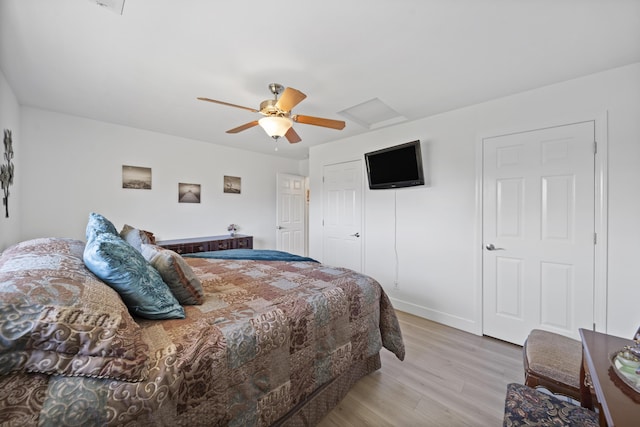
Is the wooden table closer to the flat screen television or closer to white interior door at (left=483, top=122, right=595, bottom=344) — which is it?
white interior door at (left=483, top=122, right=595, bottom=344)

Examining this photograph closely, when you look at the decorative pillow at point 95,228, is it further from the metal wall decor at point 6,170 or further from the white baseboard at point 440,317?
the white baseboard at point 440,317

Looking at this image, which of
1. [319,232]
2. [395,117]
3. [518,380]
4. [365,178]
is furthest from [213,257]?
[518,380]

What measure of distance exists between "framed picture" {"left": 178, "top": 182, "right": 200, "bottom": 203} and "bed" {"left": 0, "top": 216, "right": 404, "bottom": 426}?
230cm

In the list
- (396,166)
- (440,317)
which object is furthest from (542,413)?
(396,166)

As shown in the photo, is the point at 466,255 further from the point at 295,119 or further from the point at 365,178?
the point at 295,119

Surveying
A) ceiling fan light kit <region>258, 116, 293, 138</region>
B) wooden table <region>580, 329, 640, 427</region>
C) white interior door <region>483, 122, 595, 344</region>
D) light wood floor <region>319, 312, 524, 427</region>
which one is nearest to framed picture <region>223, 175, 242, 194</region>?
ceiling fan light kit <region>258, 116, 293, 138</region>

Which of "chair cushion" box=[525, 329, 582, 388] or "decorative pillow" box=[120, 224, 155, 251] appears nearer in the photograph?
"chair cushion" box=[525, 329, 582, 388]

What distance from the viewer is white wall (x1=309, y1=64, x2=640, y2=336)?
6.63 ft

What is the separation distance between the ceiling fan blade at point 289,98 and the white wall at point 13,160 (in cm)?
233

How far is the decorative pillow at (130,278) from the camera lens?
1164 mm

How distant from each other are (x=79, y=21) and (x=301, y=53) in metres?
1.36

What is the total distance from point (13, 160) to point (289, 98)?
286 cm

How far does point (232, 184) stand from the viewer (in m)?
4.62

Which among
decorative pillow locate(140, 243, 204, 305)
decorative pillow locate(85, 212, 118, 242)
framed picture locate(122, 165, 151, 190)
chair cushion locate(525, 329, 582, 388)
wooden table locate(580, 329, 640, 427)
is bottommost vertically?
chair cushion locate(525, 329, 582, 388)
